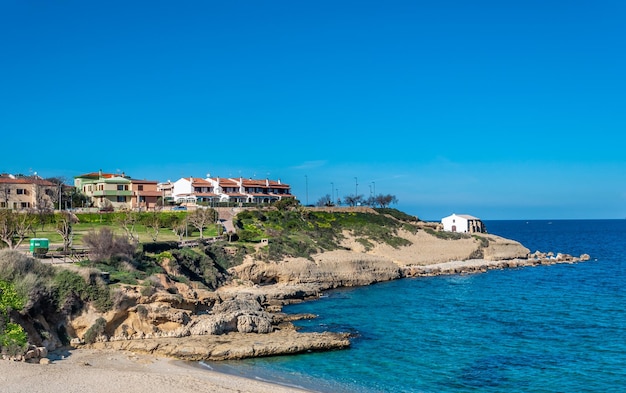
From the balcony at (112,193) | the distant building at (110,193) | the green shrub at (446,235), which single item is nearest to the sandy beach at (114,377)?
the distant building at (110,193)

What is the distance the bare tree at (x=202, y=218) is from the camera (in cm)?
6599

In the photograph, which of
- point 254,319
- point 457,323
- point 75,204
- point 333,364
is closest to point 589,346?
point 457,323

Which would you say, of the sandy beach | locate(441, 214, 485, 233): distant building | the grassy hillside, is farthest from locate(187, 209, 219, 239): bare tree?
locate(441, 214, 485, 233): distant building

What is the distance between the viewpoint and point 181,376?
2352 cm

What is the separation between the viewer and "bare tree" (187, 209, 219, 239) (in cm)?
6599

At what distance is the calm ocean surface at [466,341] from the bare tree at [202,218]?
67.9 feet

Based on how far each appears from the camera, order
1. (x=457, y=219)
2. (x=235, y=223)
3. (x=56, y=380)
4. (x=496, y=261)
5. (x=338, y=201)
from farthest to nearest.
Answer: (x=338, y=201), (x=457, y=219), (x=496, y=261), (x=235, y=223), (x=56, y=380)

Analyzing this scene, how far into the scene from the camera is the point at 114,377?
22.4 m

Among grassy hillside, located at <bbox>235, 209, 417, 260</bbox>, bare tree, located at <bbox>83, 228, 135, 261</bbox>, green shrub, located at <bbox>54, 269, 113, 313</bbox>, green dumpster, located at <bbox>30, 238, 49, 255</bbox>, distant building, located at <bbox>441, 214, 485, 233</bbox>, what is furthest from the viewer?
distant building, located at <bbox>441, 214, 485, 233</bbox>

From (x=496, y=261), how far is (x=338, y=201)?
46.2 meters

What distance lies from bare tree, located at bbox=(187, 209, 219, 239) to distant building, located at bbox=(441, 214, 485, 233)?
46.6 meters

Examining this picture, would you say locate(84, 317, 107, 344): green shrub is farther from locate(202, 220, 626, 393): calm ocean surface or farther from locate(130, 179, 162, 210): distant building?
locate(130, 179, 162, 210): distant building

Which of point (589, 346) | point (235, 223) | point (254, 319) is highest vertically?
point (235, 223)

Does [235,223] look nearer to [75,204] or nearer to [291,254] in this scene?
[291,254]
